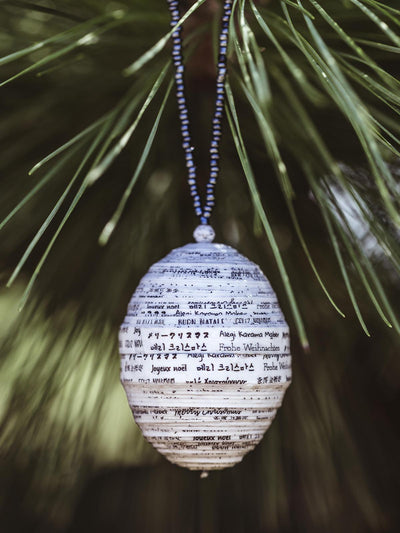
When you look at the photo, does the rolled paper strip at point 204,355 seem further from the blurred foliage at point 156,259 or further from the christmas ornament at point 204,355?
the blurred foliage at point 156,259

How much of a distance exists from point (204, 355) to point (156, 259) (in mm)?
221

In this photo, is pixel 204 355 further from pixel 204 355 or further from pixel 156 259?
pixel 156 259

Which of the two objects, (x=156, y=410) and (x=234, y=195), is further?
(x=234, y=195)

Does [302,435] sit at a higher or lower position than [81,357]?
lower

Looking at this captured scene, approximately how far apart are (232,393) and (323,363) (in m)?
0.22

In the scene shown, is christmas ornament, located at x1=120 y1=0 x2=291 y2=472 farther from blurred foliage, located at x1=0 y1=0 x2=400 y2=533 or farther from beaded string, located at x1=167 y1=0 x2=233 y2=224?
blurred foliage, located at x1=0 y1=0 x2=400 y2=533

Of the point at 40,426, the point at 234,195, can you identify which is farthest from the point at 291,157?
the point at 40,426

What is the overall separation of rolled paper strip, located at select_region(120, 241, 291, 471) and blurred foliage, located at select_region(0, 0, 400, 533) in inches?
5.0

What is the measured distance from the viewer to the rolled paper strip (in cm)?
35

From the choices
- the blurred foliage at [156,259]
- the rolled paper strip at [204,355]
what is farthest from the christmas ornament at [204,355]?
the blurred foliage at [156,259]

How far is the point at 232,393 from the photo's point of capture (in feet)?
1.19

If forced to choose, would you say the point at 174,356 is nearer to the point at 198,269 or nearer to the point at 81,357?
the point at 198,269

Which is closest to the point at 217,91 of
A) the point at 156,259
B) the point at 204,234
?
the point at 204,234

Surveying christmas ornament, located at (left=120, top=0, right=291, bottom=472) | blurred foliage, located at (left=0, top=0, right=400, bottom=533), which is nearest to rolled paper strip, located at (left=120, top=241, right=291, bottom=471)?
christmas ornament, located at (left=120, top=0, right=291, bottom=472)
